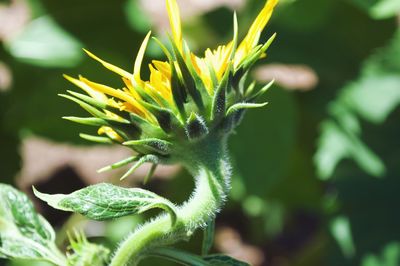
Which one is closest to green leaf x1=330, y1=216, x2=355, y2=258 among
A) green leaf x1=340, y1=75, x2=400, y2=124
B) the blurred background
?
the blurred background

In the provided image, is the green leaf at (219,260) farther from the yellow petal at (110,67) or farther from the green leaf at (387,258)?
the green leaf at (387,258)

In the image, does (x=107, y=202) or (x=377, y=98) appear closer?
(x=107, y=202)

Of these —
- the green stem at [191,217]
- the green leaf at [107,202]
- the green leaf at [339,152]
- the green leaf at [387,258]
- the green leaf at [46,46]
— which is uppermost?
the green leaf at [107,202]

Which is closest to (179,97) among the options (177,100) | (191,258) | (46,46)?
(177,100)

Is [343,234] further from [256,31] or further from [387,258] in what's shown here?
[256,31]

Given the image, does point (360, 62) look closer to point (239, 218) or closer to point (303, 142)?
point (303, 142)

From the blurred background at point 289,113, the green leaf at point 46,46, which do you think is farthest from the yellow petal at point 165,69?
the green leaf at point 46,46

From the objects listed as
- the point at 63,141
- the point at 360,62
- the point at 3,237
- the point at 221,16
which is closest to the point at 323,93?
the point at 360,62
